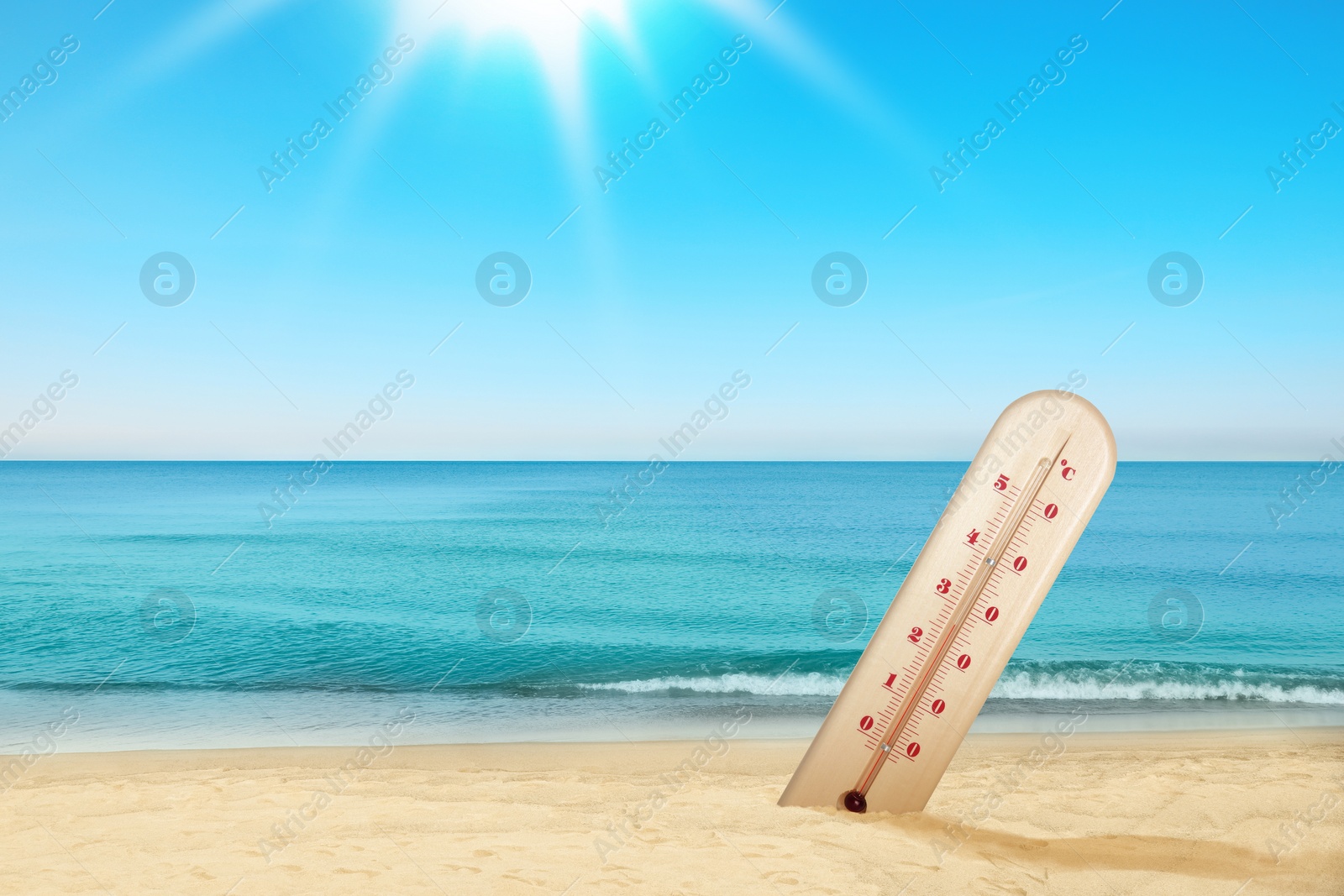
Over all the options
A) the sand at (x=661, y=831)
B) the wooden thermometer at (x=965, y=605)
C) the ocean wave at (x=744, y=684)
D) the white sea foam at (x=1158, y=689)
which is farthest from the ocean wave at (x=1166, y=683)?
the wooden thermometer at (x=965, y=605)

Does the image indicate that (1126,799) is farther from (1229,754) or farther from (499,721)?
(499,721)

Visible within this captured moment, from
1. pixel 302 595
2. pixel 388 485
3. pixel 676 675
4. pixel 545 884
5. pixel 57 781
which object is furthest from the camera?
pixel 388 485

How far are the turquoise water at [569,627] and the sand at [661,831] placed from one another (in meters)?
2.10

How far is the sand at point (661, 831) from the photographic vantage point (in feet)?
10.9

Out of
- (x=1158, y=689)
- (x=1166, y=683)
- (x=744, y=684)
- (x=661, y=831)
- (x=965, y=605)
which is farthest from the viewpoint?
(x=744, y=684)

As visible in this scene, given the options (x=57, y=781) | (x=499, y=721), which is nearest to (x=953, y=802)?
(x=499, y=721)

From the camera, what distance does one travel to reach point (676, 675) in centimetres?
994

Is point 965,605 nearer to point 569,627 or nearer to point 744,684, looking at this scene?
point 744,684

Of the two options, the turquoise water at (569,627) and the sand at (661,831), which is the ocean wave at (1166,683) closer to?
the turquoise water at (569,627)

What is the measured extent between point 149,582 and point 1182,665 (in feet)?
65.0

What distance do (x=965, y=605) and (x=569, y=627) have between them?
32.1 feet

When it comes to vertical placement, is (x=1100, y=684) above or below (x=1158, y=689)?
below

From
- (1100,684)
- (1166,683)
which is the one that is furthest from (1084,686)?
(1166,683)

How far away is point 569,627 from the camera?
12.6m
